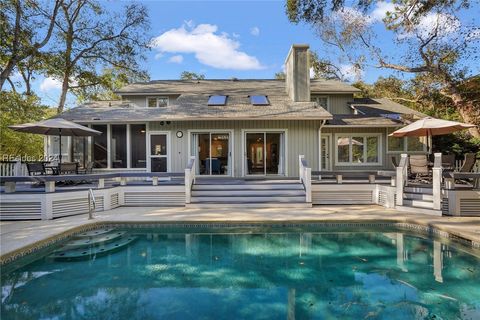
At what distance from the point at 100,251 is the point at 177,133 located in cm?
671

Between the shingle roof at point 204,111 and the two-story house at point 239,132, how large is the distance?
0.04 meters

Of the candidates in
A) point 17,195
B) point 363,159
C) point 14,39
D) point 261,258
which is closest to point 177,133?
point 17,195

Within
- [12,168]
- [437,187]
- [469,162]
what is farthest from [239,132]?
[12,168]

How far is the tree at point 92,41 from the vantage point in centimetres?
1975

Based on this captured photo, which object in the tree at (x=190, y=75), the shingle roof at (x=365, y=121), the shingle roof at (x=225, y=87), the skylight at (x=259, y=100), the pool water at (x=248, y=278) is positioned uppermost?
the tree at (x=190, y=75)

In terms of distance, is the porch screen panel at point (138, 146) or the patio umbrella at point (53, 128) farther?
the porch screen panel at point (138, 146)

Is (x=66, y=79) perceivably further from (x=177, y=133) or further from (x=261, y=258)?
(x=261, y=258)

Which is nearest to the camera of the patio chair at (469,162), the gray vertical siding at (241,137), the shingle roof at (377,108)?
the patio chair at (469,162)

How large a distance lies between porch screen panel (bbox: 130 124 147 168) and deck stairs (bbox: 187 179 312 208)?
12.4 feet

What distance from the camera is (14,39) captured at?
15.2 meters

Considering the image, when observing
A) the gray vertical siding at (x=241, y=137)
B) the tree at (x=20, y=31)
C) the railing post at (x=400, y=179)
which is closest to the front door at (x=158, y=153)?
the gray vertical siding at (x=241, y=137)

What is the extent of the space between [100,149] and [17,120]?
14.5 metres

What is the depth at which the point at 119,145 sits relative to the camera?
12750mm

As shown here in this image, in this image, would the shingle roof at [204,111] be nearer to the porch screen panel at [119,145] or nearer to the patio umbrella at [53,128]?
the porch screen panel at [119,145]
